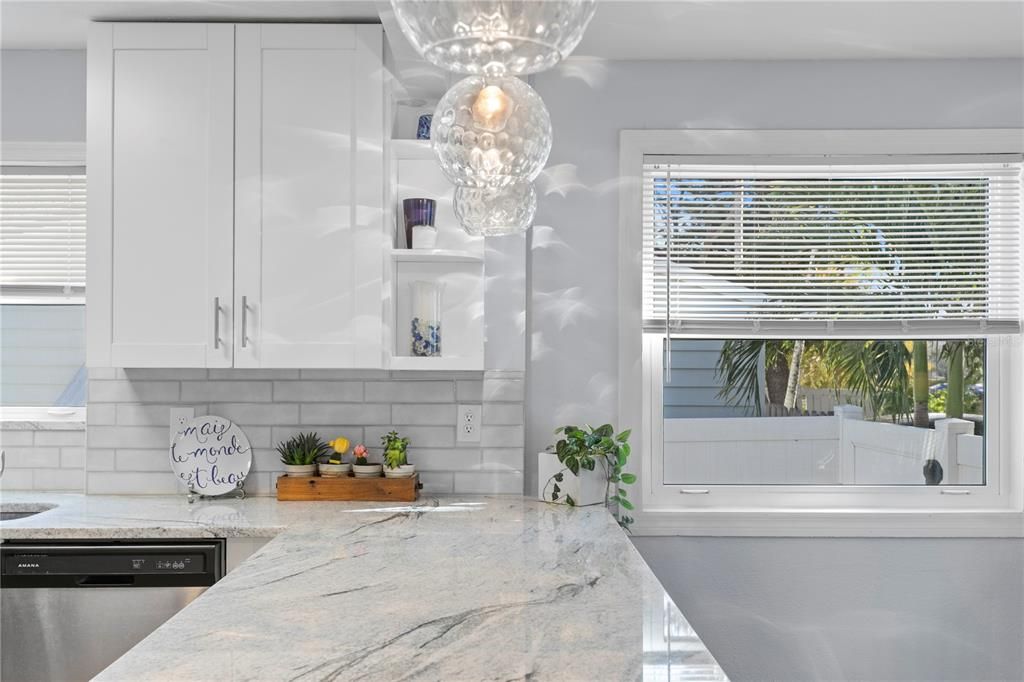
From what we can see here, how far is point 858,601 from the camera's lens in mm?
2939

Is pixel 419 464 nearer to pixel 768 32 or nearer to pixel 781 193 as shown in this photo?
pixel 781 193

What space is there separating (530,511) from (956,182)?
192 cm

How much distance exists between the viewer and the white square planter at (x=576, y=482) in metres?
2.67

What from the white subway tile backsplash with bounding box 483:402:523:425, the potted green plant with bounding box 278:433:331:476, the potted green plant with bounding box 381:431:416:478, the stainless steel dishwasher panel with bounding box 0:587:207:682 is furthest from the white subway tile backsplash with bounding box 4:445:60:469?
the white subway tile backsplash with bounding box 483:402:523:425

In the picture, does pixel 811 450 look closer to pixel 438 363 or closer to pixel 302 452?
pixel 438 363

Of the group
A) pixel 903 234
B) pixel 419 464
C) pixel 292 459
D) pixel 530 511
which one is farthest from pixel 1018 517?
pixel 292 459

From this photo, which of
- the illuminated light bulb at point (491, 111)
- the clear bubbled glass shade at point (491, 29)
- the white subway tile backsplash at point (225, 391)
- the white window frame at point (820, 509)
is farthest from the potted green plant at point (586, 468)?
the clear bubbled glass shade at point (491, 29)

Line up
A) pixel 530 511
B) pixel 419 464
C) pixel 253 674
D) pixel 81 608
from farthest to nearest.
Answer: pixel 419 464 < pixel 530 511 < pixel 81 608 < pixel 253 674

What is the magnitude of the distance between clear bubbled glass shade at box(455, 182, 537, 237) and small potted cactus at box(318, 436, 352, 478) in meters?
1.17

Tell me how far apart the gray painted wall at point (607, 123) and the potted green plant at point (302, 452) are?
0.72 m

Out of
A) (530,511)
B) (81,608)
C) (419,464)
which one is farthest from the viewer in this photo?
(419,464)

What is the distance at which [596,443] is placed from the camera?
8.77ft

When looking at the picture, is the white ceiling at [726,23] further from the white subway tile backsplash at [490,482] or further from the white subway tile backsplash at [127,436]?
the white subway tile backsplash at [490,482]

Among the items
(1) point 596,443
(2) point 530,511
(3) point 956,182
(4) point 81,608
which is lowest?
(4) point 81,608
